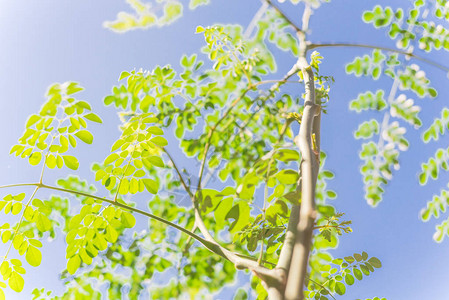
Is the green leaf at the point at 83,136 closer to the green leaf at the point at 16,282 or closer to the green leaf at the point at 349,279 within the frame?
the green leaf at the point at 16,282

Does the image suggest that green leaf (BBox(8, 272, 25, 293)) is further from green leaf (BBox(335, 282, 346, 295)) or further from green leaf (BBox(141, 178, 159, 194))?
green leaf (BBox(335, 282, 346, 295))

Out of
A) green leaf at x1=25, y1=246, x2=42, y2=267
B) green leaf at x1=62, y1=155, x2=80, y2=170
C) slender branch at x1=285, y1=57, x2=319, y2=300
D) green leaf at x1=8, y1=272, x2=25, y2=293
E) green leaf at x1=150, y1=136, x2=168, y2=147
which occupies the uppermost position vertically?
green leaf at x1=150, y1=136, x2=168, y2=147

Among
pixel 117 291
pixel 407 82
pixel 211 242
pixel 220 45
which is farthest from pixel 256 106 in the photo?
pixel 211 242

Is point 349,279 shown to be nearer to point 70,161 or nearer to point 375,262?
point 375,262

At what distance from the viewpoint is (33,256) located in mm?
895

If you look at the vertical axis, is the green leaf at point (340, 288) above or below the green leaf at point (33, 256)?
above

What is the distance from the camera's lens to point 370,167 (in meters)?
1.78

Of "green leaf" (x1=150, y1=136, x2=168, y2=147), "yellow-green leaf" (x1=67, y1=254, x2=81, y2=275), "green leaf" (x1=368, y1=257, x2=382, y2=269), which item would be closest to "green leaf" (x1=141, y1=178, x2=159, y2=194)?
"green leaf" (x1=150, y1=136, x2=168, y2=147)

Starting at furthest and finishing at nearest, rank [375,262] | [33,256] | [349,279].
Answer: [349,279], [375,262], [33,256]

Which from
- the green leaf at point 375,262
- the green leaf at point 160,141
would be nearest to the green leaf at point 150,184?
the green leaf at point 160,141

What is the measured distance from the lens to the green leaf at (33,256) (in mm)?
890

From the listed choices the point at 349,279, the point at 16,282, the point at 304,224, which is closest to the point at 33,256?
the point at 16,282

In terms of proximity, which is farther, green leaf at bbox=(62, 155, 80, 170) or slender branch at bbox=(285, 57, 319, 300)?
green leaf at bbox=(62, 155, 80, 170)

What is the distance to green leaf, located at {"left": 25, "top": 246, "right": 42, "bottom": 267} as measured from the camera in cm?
89
